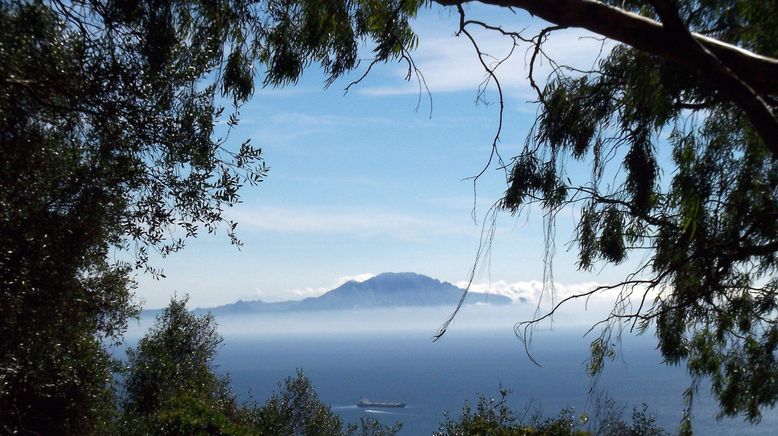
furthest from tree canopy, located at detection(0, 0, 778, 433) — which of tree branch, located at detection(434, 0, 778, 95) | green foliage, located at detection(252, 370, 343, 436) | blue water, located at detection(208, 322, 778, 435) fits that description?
blue water, located at detection(208, 322, 778, 435)

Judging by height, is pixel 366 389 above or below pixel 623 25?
below

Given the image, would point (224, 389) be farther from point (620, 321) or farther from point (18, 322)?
point (620, 321)

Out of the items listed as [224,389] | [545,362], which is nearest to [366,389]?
[545,362]

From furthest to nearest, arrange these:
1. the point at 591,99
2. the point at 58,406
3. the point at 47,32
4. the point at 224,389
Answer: the point at 224,389
the point at 58,406
the point at 47,32
the point at 591,99

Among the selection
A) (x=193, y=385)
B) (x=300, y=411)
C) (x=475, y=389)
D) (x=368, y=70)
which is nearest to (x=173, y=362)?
(x=193, y=385)

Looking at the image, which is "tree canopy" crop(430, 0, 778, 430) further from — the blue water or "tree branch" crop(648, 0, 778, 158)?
the blue water

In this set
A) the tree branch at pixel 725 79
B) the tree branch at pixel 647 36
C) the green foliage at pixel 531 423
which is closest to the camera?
the tree branch at pixel 725 79

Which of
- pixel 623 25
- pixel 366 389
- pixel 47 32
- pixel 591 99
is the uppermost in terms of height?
pixel 47 32

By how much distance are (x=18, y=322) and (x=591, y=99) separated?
3940mm

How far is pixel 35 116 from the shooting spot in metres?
4.43

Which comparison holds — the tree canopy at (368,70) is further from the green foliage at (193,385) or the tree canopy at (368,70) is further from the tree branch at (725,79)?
the green foliage at (193,385)

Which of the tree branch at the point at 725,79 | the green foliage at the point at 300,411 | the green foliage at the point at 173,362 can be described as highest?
the tree branch at the point at 725,79

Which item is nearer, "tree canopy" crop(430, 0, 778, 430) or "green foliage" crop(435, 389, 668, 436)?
"tree canopy" crop(430, 0, 778, 430)

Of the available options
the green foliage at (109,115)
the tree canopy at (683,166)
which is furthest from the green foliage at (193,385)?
the tree canopy at (683,166)
